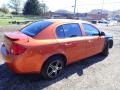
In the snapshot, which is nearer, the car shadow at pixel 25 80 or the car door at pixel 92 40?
the car shadow at pixel 25 80

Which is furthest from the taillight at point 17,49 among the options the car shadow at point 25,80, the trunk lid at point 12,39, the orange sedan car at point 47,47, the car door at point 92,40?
the car door at point 92,40

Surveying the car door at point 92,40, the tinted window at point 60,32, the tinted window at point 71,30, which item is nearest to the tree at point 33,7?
the car door at point 92,40

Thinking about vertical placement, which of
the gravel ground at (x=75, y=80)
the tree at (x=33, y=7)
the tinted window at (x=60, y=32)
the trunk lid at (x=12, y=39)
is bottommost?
the gravel ground at (x=75, y=80)

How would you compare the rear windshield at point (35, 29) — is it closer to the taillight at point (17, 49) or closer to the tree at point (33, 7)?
the taillight at point (17, 49)

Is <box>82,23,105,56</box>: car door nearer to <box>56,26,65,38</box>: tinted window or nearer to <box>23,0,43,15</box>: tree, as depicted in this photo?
<box>56,26,65,38</box>: tinted window

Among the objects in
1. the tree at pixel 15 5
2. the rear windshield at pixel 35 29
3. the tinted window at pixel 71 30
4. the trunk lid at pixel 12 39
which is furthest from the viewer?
the tree at pixel 15 5

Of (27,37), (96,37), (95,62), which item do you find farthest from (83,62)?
(27,37)

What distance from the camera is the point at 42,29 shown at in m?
5.23

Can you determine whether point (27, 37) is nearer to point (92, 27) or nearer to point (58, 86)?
point (58, 86)

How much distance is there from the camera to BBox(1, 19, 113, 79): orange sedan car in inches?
183

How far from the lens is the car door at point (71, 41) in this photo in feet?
17.8

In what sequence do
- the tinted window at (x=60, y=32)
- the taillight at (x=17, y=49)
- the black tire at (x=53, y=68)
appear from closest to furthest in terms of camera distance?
1. the taillight at (x=17, y=49)
2. the black tire at (x=53, y=68)
3. the tinted window at (x=60, y=32)

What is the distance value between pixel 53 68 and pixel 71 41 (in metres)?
0.94

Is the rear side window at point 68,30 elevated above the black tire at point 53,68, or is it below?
above
